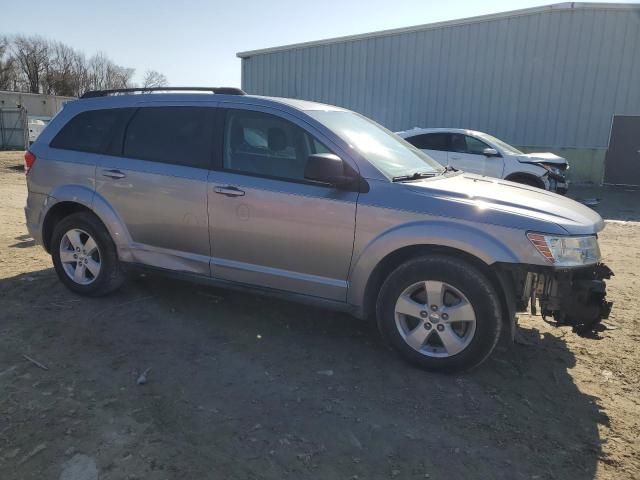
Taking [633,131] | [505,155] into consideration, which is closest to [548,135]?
[633,131]

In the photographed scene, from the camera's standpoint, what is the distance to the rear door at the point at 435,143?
11.4 m

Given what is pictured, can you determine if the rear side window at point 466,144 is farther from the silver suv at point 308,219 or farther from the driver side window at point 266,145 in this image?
the driver side window at point 266,145

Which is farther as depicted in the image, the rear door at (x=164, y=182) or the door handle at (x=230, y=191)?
the rear door at (x=164, y=182)

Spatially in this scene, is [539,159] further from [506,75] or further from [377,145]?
[377,145]

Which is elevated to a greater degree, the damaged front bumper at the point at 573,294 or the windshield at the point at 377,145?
the windshield at the point at 377,145

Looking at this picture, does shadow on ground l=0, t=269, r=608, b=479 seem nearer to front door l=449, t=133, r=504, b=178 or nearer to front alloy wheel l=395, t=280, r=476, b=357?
front alloy wheel l=395, t=280, r=476, b=357

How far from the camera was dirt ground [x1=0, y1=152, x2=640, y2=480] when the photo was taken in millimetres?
2541

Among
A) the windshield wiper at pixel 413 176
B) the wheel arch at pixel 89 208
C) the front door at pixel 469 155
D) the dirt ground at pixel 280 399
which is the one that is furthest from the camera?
the front door at pixel 469 155

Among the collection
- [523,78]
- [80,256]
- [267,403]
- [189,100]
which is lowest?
Answer: [267,403]

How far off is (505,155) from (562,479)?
30.5 ft

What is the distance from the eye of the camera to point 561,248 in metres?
3.16

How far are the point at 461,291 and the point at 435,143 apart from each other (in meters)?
8.70

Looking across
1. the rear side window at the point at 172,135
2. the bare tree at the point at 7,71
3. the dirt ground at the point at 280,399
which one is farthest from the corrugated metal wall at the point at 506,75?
the bare tree at the point at 7,71

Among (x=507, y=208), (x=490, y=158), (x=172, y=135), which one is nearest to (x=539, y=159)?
(x=490, y=158)
